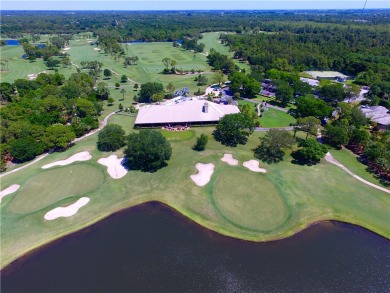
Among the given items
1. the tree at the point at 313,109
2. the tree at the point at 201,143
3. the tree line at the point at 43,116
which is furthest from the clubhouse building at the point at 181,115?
the tree at the point at 313,109

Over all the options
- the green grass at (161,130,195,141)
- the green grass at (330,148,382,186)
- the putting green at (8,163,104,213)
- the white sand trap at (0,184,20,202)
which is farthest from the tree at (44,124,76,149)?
the green grass at (330,148,382,186)

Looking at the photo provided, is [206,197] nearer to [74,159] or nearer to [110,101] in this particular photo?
[74,159]

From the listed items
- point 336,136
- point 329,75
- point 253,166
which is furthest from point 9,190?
point 329,75

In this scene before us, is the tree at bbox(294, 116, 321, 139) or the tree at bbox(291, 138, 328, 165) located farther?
the tree at bbox(294, 116, 321, 139)

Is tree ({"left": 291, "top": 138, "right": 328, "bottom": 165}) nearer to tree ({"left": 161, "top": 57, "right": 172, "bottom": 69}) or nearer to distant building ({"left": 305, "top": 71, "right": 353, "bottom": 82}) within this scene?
distant building ({"left": 305, "top": 71, "right": 353, "bottom": 82})

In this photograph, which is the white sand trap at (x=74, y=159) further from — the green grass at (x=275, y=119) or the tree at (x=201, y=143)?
the green grass at (x=275, y=119)

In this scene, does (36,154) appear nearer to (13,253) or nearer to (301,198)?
(13,253)
